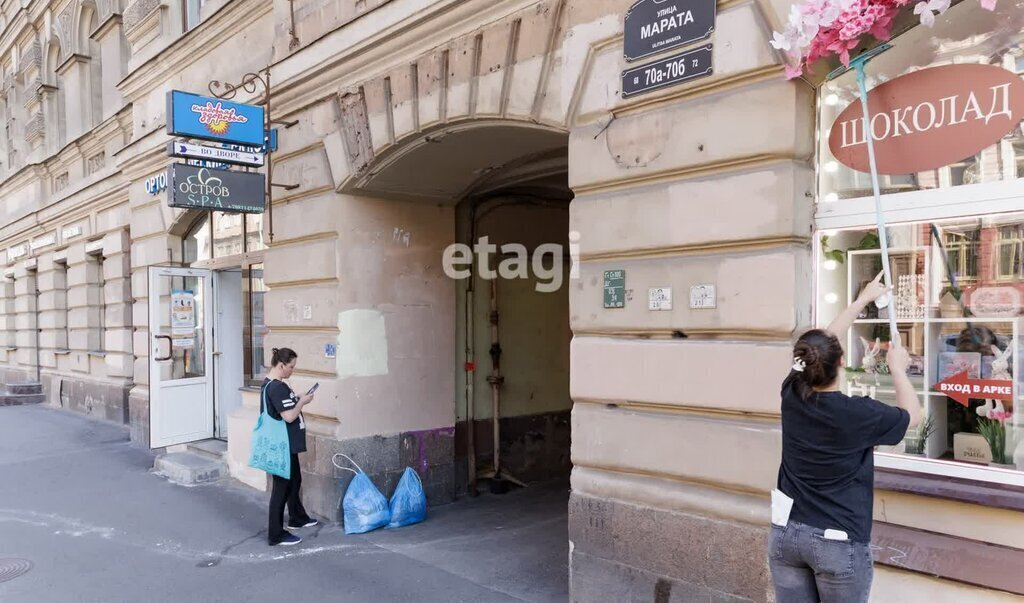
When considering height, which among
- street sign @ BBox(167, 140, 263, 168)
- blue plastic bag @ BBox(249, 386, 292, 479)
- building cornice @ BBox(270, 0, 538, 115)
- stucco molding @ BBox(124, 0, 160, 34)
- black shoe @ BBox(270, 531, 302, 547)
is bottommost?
black shoe @ BBox(270, 531, 302, 547)

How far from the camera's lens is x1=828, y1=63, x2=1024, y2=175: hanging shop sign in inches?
130

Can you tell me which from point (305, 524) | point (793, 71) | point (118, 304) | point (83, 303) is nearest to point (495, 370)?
point (305, 524)

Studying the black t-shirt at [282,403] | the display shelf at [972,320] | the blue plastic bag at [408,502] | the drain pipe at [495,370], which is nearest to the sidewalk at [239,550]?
the blue plastic bag at [408,502]

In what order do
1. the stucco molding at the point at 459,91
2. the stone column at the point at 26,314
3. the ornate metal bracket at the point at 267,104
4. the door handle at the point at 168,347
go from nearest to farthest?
the stucco molding at the point at 459,91 < the ornate metal bracket at the point at 267,104 < the door handle at the point at 168,347 < the stone column at the point at 26,314

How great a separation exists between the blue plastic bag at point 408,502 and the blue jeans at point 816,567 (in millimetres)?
4495

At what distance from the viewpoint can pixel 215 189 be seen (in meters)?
7.19

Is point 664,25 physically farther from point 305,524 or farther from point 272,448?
point 305,524

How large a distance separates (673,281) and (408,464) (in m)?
4.01

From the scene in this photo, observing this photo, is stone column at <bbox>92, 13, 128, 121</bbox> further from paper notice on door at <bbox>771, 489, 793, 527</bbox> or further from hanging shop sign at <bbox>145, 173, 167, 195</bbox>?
paper notice on door at <bbox>771, 489, 793, 527</bbox>

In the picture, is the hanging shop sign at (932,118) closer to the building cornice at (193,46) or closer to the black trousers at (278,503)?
the black trousers at (278,503)

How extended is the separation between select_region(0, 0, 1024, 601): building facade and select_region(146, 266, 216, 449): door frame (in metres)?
0.04

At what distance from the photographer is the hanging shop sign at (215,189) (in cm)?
695

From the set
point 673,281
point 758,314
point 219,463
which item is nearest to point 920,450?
point 758,314

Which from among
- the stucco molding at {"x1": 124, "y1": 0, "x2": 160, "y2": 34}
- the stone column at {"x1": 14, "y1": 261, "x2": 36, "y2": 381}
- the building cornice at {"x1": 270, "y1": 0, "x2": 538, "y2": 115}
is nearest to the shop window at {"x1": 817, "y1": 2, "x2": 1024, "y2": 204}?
the building cornice at {"x1": 270, "y1": 0, "x2": 538, "y2": 115}
